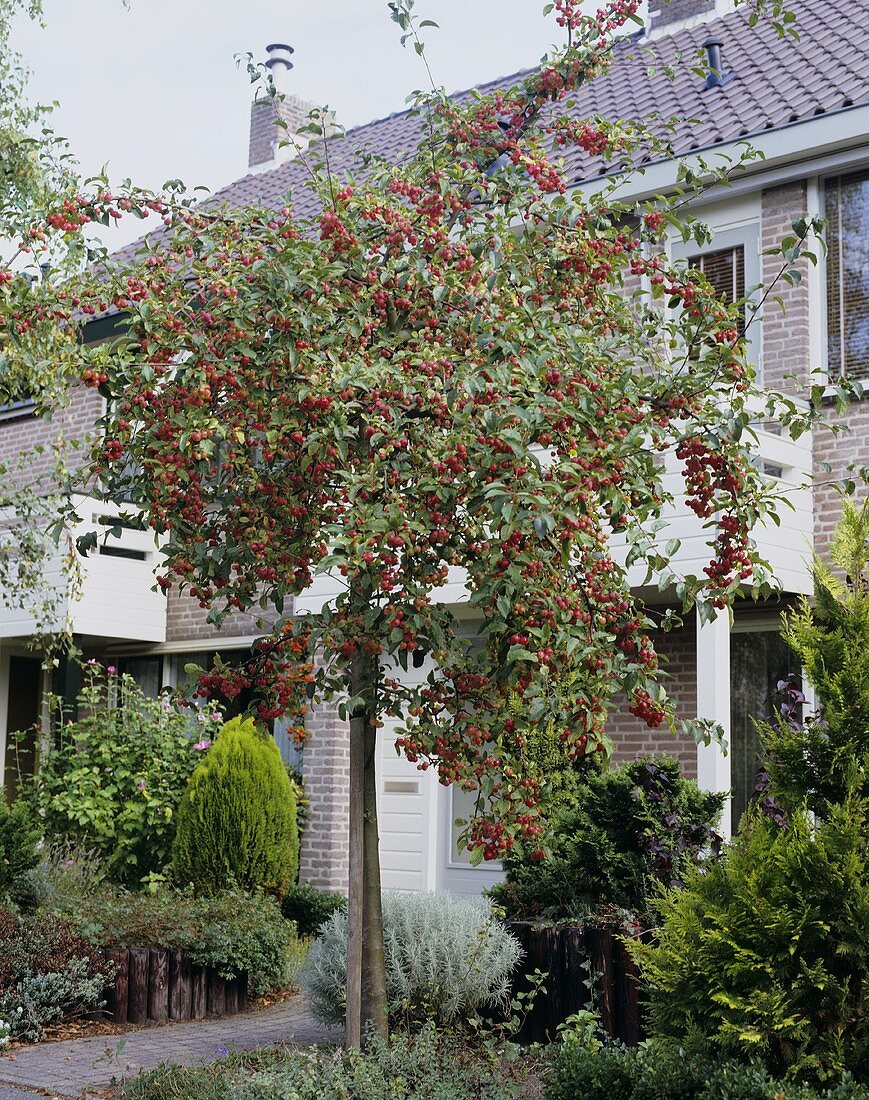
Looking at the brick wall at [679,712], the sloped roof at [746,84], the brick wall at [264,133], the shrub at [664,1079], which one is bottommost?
the shrub at [664,1079]

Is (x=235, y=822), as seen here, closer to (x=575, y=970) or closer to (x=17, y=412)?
(x=575, y=970)

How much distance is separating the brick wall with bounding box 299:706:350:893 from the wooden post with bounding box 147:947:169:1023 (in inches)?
162

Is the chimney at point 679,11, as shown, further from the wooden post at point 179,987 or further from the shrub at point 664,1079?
the shrub at point 664,1079

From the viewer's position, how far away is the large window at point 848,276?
34.7ft

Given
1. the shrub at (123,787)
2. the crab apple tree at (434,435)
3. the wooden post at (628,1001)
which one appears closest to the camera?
the crab apple tree at (434,435)

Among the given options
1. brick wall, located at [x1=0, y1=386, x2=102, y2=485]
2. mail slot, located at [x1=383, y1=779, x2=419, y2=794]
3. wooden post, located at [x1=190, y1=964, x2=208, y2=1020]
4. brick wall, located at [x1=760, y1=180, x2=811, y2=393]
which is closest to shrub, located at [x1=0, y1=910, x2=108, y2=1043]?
wooden post, located at [x1=190, y1=964, x2=208, y2=1020]

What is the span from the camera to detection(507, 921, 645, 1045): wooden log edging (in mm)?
7113

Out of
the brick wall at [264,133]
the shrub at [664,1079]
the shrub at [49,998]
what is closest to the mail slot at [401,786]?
the shrub at [49,998]

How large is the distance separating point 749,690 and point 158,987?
5.30 meters

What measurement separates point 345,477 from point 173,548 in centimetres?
119

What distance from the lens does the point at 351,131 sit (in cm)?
1925

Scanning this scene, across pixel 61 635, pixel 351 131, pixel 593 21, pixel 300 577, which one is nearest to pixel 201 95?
pixel 351 131

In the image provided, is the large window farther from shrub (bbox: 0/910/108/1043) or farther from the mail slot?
shrub (bbox: 0/910/108/1043)

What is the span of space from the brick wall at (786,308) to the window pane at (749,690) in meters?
2.10
